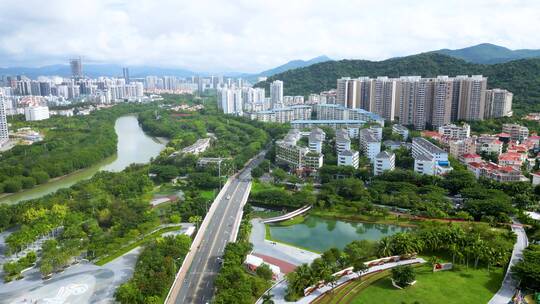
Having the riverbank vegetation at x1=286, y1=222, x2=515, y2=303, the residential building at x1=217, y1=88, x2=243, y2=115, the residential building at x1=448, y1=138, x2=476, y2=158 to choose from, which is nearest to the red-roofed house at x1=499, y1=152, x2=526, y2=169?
the residential building at x1=448, y1=138, x2=476, y2=158

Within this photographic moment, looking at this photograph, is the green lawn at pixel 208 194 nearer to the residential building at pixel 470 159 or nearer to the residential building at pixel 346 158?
the residential building at pixel 346 158

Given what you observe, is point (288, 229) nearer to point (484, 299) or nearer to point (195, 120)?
point (484, 299)

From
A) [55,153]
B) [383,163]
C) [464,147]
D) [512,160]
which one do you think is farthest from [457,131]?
[55,153]

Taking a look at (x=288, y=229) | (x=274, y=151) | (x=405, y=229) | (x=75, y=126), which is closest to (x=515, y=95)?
(x=274, y=151)

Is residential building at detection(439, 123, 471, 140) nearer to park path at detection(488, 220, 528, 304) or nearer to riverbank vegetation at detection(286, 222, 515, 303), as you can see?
park path at detection(488, 220, 528, 304)

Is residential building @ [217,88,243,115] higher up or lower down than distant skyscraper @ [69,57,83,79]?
lower down

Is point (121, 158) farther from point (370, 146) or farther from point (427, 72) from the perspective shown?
point (427, 72)
